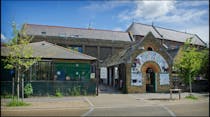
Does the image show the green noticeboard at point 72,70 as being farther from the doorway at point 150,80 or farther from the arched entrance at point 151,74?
the doorway at point 150,80

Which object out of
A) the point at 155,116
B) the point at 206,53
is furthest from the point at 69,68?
the point at 206,53

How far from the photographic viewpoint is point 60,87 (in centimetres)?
2472

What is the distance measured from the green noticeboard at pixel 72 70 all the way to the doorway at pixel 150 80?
8500 mm

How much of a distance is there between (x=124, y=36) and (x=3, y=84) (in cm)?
3999

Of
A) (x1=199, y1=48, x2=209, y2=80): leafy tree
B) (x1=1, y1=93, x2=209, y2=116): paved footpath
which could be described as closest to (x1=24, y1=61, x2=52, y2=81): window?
(x1=1, y1=93, x2=209, y2=116): paved footpath

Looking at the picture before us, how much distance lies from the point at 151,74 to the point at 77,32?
27852mm

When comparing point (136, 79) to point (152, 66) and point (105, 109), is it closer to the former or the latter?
point (152, 66)

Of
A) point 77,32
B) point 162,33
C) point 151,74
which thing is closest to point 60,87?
point 151,74

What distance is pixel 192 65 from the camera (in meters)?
23.5

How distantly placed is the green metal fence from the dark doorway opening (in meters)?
8.73

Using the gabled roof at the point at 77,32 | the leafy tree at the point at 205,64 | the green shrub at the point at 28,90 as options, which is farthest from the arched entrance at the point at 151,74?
the gabled roof at the point at 77,32

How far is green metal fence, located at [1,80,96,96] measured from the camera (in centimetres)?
2334

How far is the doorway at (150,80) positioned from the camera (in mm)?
31625

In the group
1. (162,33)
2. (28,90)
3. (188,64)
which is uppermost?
(162,33)
